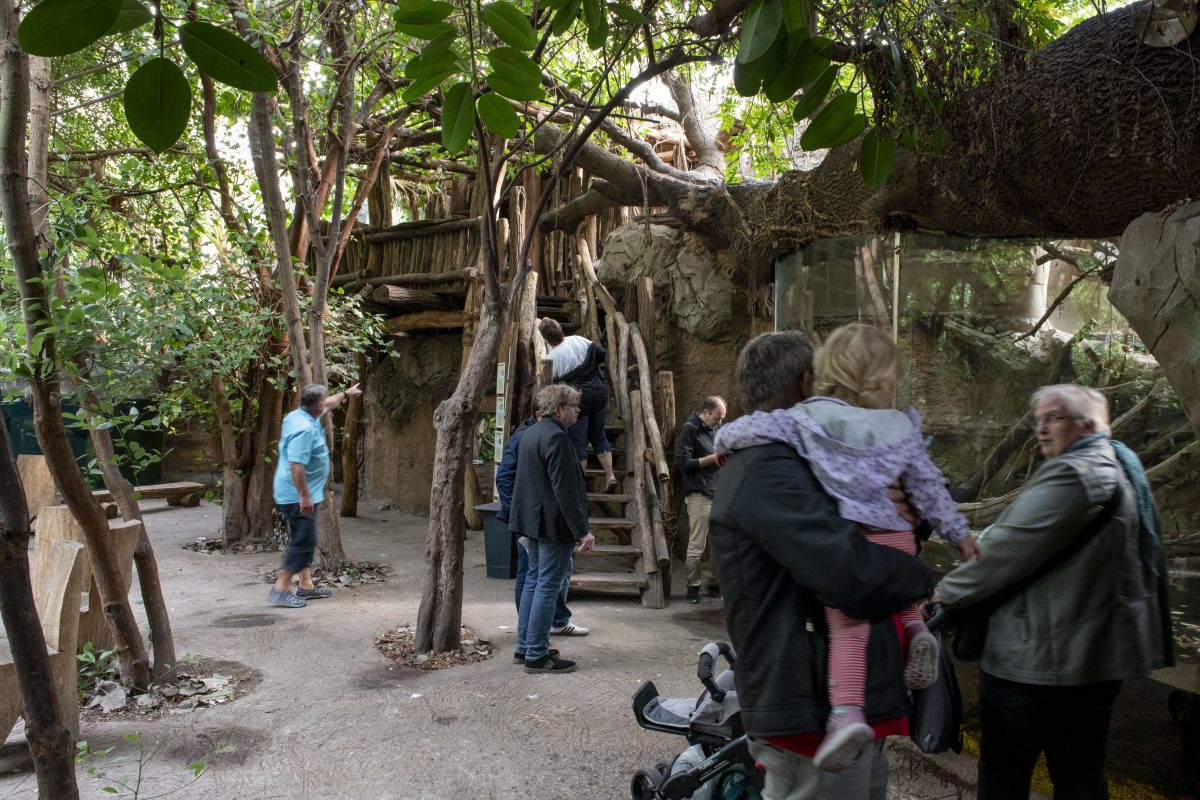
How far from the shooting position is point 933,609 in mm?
2910

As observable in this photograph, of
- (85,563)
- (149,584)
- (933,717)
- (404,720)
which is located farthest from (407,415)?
(933,717)

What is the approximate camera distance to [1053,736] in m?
2.67

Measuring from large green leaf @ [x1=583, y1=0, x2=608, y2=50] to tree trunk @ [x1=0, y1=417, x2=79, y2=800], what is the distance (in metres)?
1.30

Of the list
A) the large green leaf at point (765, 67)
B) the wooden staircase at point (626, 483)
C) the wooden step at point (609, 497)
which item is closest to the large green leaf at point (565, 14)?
the large green leaf at point (765, 67)

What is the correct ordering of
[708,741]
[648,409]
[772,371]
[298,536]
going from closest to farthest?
[772,371], [708,741], [298,536], [648,409]

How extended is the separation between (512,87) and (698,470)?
617 centimetres

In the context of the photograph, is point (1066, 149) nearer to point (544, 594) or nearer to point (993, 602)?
point (993, 602)

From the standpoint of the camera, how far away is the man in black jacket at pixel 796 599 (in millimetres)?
1918

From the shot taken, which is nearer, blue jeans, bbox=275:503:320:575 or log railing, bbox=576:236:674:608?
blue jeans, bbox=275:503:320:575

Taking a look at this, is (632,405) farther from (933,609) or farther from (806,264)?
(933,609)

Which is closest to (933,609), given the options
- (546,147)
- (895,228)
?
(895,228)

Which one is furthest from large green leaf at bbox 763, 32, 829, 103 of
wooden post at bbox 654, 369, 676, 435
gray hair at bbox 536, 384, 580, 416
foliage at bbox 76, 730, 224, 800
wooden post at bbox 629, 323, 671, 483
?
wooden post at bbox 654, 369, 676, 435

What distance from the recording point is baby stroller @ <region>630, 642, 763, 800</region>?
2945 mm

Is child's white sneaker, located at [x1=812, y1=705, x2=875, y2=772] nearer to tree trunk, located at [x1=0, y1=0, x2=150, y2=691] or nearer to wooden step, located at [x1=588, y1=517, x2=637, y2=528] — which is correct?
tree trunk, located at [x1=0, y1=0, x2=150, y2=691]
